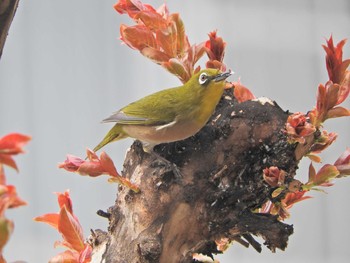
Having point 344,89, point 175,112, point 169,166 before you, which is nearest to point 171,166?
point 169,166

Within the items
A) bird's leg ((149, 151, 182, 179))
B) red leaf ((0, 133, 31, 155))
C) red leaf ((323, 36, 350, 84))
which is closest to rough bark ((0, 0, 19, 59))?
red leaf ((0, 133, 31, 155))

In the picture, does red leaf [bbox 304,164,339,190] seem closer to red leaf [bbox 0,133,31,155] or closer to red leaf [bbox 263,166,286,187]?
red leaf [bbox 263,166,286,187]

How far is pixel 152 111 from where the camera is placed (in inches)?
28.8

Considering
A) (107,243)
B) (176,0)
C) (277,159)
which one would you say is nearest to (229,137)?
(277,159)

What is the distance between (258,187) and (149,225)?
12 cm

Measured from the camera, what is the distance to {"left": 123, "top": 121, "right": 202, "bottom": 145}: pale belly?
0.65 meters

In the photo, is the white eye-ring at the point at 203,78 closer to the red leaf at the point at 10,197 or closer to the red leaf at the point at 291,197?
the red leaf at the point at 291,197

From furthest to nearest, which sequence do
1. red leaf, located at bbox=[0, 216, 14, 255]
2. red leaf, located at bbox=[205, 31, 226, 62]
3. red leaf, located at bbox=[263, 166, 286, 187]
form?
red leaf, located at bbox=[205, 31, 226, 62] < red leaf, located at bbox=[263, 166, 286, 187] < red leaf, located at bbox=[0, 216, 14, 255]

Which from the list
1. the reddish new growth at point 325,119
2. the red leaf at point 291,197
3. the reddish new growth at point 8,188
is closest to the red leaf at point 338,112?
the reddish new growth at point 325,119

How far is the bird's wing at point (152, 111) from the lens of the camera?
0.71 metres

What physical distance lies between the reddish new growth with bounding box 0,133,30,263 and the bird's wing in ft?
1.14

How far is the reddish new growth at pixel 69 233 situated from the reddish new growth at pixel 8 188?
30 centimetres

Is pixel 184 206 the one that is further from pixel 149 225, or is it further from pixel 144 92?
pixel 144 92

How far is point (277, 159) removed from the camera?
652mm
